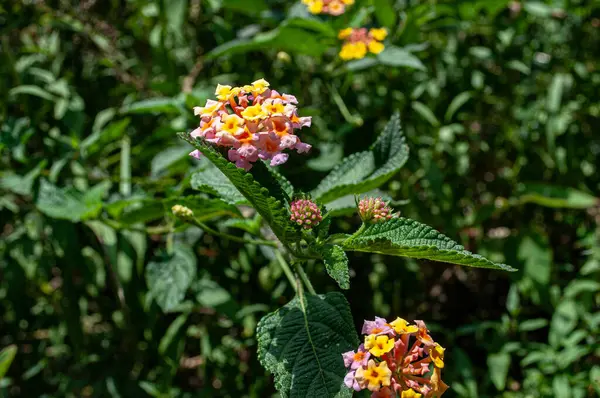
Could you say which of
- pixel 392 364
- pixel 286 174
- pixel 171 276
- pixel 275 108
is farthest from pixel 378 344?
pixel 286 174

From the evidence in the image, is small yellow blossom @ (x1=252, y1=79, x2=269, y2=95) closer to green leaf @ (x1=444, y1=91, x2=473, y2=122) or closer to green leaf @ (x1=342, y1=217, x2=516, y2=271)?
green leaf @ (x1=342, y1=217, x2=516, y2=271)

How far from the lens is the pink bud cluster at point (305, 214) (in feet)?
3.11

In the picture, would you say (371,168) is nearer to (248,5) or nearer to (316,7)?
(316,7)

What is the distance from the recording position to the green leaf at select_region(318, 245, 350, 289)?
860mm

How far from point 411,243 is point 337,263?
0.11 meters

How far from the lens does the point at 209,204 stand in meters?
1.15

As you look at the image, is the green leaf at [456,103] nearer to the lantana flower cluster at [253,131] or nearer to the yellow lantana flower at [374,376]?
the lantana flower cluster at [253,131]

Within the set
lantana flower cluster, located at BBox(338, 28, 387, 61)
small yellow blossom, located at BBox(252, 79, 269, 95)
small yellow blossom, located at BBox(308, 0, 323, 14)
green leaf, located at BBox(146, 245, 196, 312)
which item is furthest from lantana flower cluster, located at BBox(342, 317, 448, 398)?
small yellow blossom, located at BBox(308, 0, 323, 14)

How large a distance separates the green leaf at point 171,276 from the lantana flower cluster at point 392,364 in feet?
1.68

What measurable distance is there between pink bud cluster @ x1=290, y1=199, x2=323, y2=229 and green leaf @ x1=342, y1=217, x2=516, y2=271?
0.06m

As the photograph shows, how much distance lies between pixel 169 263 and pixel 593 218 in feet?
5.09

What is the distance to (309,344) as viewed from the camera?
3.15 feet

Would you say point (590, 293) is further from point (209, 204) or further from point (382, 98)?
point (209, 204)

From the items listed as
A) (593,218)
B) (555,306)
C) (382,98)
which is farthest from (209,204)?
(593,218)
